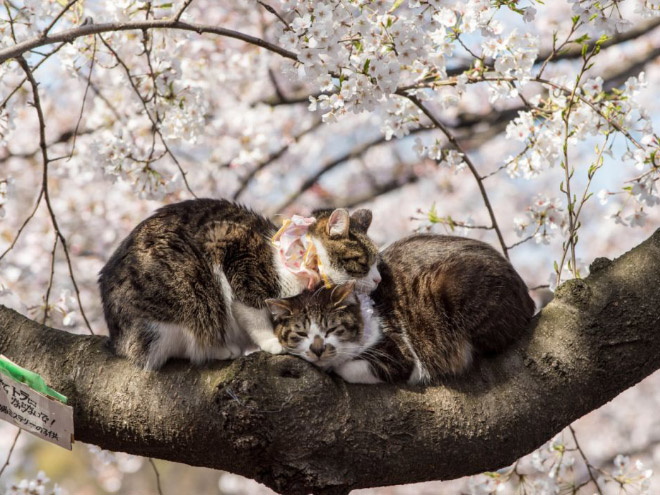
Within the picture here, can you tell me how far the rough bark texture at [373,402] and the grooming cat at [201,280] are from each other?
0.40 feet

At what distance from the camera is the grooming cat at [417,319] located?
102 inches

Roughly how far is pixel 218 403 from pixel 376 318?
2.68 feet

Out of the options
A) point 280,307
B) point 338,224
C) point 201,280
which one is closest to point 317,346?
point 280,307

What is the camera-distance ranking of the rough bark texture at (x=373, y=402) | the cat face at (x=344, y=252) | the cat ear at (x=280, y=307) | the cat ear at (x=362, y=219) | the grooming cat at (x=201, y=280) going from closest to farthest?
the rough bark texture at (x=373, y=402), the grooming cat at (x=201, y=280), the cat ear at (x=280, y=307), the cat face at (x=344, y=252), the cat ear at (x=362, y=219)

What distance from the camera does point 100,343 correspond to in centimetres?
266

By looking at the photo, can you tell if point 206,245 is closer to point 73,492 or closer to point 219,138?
point 219,138

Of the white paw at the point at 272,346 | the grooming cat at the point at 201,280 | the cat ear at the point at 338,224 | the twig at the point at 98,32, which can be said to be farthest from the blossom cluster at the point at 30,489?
the twig at the point at 98,32

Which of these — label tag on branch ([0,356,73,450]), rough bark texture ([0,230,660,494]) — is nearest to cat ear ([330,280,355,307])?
rough bark texture ([0,230,660,494])

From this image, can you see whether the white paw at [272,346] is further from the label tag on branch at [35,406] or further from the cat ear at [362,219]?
the cat ear at [362,219]

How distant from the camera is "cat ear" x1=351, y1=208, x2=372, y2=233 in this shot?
333cm

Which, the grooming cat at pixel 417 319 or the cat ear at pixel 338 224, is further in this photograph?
the cat ear at pixel 338 224

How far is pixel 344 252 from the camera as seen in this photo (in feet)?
9.84

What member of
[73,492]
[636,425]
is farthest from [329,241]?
[73,492]

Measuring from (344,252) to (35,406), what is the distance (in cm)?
135
